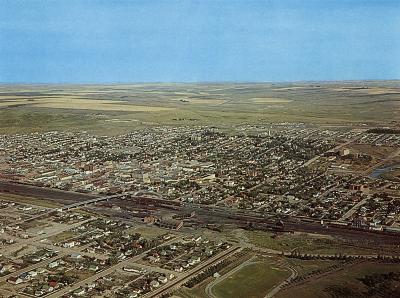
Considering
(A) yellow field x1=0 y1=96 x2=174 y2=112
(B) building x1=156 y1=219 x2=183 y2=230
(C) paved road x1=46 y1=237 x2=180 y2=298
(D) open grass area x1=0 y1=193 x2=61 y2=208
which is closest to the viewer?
(C) paved road x1=46 y1=237 x2=180 y2=298

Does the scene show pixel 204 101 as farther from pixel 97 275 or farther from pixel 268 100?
pixel 97 275

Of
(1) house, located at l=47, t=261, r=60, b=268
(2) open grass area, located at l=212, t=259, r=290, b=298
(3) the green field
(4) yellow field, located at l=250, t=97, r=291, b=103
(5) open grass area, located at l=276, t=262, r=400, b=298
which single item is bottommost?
(1) house, located at l=47, t=261, r=60, b=268

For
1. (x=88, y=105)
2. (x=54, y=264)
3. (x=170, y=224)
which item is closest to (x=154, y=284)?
(x=54, y=264)

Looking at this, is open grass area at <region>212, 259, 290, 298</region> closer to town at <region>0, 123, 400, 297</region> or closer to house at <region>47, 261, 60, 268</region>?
town at <region>0, 123, 400, 297</region>

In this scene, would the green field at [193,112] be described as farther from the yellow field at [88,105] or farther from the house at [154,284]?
the house at [154,284]

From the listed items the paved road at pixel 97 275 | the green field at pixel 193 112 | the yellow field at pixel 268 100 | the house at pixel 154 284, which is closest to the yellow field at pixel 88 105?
the green field at pixel 193 112

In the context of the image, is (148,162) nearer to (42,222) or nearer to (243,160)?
(243,160)

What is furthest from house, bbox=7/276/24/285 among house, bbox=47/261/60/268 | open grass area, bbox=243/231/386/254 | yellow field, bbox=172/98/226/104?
yellow field, bbox=172/98/226/104

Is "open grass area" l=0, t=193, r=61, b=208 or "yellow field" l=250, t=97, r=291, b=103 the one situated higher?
"yellow field" l=250, t=97, r=291, b=103
